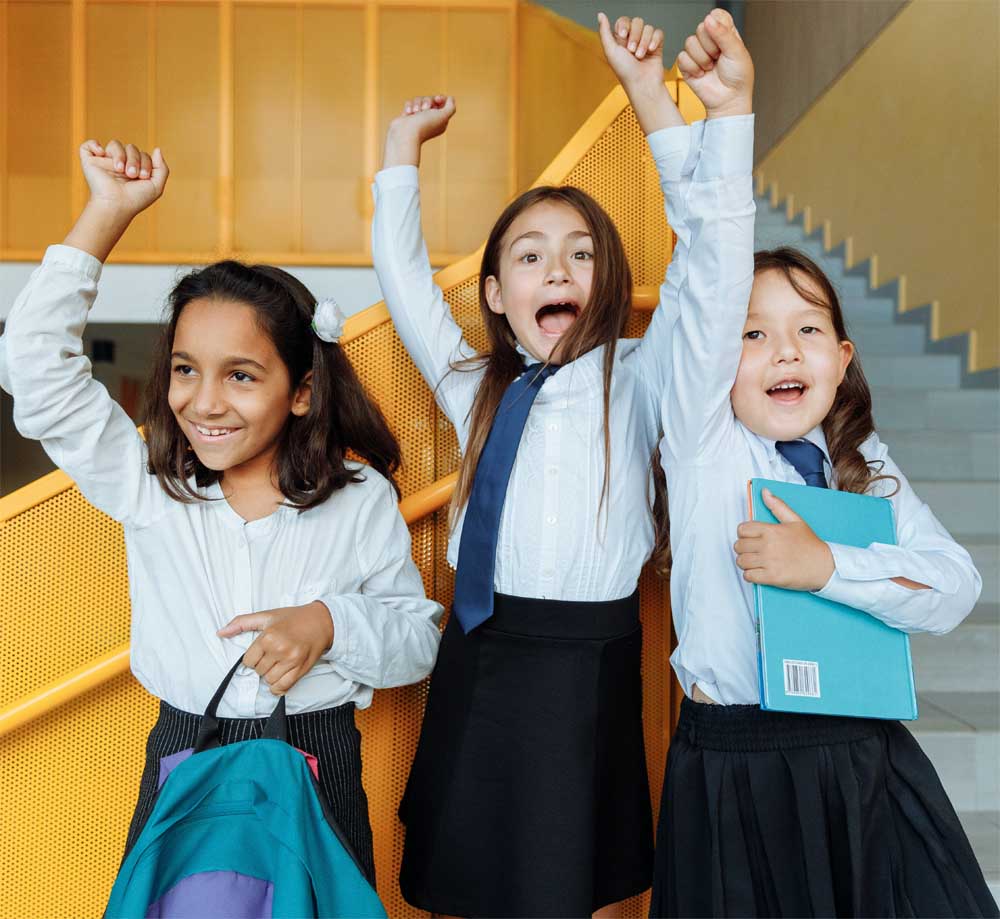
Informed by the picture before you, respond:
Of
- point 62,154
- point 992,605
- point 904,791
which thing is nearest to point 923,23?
point 992,605

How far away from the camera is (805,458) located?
4.42 feet

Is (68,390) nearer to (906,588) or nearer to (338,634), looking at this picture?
(338,634)

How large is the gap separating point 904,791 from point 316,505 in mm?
923

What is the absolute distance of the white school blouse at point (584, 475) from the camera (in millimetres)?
1425

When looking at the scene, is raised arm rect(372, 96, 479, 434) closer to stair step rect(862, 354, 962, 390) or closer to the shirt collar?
the shirt collar

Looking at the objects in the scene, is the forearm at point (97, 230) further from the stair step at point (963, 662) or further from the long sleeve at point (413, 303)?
the stair step at point (963, 662)

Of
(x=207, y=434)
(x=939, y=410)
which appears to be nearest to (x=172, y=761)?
(x=207, y=434)

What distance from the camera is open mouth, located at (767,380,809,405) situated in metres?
1.32

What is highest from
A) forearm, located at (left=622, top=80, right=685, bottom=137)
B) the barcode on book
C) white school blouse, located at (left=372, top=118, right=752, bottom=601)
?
forearm, located at (left=622, top=80, right=685, bottom=137)

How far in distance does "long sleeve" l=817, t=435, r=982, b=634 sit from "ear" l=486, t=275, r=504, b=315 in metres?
0.69

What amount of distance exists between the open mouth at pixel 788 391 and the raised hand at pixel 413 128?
2.45 ft

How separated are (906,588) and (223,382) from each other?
1000 millimetres

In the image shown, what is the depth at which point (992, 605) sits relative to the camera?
2.87 meters

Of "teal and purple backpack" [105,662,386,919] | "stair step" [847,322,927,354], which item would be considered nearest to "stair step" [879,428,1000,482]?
"stair step" [847,322,927,354]
